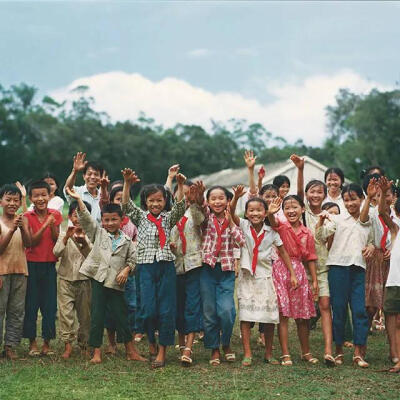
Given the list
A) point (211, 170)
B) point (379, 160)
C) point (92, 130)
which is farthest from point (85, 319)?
point (211, 170)

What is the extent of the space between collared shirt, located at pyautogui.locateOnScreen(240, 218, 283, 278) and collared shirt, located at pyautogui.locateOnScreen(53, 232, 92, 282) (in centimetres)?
178

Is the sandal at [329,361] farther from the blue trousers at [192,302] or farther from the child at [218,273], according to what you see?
the blue trousers at [192,302]

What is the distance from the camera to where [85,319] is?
670 centimetres

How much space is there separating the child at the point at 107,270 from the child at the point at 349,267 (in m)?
2.19

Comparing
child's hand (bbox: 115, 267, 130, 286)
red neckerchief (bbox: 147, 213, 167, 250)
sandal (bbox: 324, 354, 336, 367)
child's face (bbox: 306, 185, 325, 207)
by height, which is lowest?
sandal (bbox: 324, 354, 336, 367)

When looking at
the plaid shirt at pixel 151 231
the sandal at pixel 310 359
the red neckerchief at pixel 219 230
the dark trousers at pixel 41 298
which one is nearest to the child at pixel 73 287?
the dark trousers at pixel 41 298

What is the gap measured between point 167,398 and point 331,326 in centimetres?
232

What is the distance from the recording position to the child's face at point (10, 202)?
6285mm

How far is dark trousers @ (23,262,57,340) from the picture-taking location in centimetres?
659

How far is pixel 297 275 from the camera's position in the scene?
251 inches

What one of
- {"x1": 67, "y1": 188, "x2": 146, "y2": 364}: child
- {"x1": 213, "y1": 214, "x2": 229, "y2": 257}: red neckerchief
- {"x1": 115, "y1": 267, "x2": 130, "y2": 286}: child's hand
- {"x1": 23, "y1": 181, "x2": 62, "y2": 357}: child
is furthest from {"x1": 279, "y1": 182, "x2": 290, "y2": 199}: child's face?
{"x1": 23, "y1": 181, "x2": 62, "y2": 357}: child

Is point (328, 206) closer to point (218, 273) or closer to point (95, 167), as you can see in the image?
point (218, 273)

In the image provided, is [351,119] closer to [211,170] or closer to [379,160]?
[379,160]

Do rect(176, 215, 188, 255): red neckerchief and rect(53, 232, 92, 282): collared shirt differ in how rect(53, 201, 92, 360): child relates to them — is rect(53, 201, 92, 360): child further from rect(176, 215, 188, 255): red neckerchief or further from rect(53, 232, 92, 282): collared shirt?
rect(176, 215, 188, 255): red neckerchief
